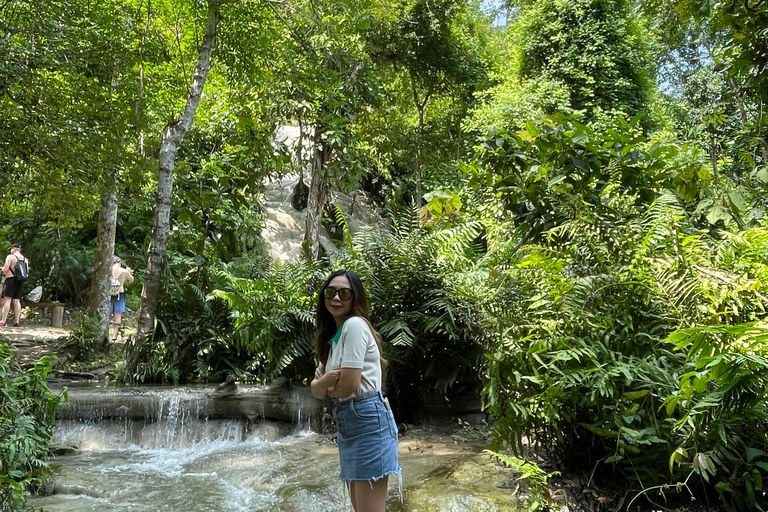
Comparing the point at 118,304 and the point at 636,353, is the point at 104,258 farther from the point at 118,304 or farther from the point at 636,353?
the point at 636,353

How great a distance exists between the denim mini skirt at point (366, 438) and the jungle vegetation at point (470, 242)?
1.25 m

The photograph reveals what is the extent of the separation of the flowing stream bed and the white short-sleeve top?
1604 mm

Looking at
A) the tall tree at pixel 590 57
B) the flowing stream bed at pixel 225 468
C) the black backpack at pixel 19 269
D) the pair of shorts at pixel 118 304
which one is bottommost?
the flowing stream bed at pixel 225 468

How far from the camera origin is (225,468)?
525cm

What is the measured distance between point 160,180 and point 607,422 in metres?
6.48

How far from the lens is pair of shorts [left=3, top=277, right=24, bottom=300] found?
35.9 feet

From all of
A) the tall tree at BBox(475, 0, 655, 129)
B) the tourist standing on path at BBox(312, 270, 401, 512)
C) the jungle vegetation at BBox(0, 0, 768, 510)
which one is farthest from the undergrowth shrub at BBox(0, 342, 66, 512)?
the tall tree at BBox(475, 0, 655, 129)

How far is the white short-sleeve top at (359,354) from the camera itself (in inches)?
95.8

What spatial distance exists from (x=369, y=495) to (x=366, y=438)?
0.26 metres

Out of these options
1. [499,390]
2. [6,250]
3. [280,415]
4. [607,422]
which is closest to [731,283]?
[607,422]

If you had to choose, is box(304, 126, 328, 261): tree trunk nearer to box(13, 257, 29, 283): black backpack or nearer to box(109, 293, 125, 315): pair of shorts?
box(109, 293, 125, 315): pair of shorts

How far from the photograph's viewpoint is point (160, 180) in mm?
7727

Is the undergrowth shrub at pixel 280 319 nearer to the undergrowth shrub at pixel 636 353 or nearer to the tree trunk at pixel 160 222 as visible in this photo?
the tree trunk at pixel 160 222

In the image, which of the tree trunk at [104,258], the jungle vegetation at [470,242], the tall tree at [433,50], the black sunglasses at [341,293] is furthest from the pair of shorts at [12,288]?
the black sunglasses at [341,293]
